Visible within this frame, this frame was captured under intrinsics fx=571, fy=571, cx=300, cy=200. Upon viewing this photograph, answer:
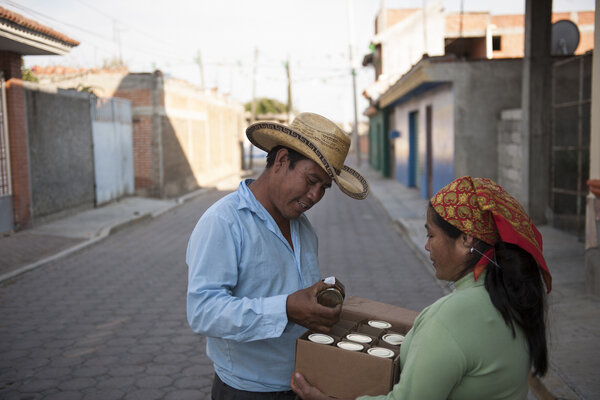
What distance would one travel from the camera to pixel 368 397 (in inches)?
72.0

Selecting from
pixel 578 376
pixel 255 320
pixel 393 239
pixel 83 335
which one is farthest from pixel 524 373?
pixel 393 239

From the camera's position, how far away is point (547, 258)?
817 centimetres

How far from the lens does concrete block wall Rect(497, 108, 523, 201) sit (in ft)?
38.7

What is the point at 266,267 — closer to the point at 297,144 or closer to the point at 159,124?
the point at 297,144

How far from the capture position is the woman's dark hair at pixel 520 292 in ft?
5.51

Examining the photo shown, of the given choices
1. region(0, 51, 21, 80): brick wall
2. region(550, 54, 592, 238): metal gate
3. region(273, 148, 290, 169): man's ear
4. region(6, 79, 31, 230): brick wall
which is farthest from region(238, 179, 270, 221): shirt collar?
region(0, 51, 21, 80): brick wall

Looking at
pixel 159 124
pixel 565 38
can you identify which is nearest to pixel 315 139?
pixel 565 38

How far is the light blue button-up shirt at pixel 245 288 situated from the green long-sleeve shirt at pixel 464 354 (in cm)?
51

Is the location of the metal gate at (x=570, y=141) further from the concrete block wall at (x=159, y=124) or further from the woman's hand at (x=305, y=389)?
the concrete block wall at (x=159, y=124)

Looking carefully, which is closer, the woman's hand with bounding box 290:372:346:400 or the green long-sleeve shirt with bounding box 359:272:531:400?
the green long-sleeve shirt with bounding box 359:272:531:400

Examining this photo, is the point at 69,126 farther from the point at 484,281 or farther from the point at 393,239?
the point at 484,281

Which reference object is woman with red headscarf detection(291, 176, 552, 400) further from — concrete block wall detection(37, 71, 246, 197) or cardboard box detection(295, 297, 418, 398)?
concrete block wall detection(37, 71, 246, 197)

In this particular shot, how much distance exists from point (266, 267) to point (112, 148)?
15.8 metres

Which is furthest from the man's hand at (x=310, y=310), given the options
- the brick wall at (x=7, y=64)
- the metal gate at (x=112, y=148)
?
the metal gate at (x=112, y=148)
